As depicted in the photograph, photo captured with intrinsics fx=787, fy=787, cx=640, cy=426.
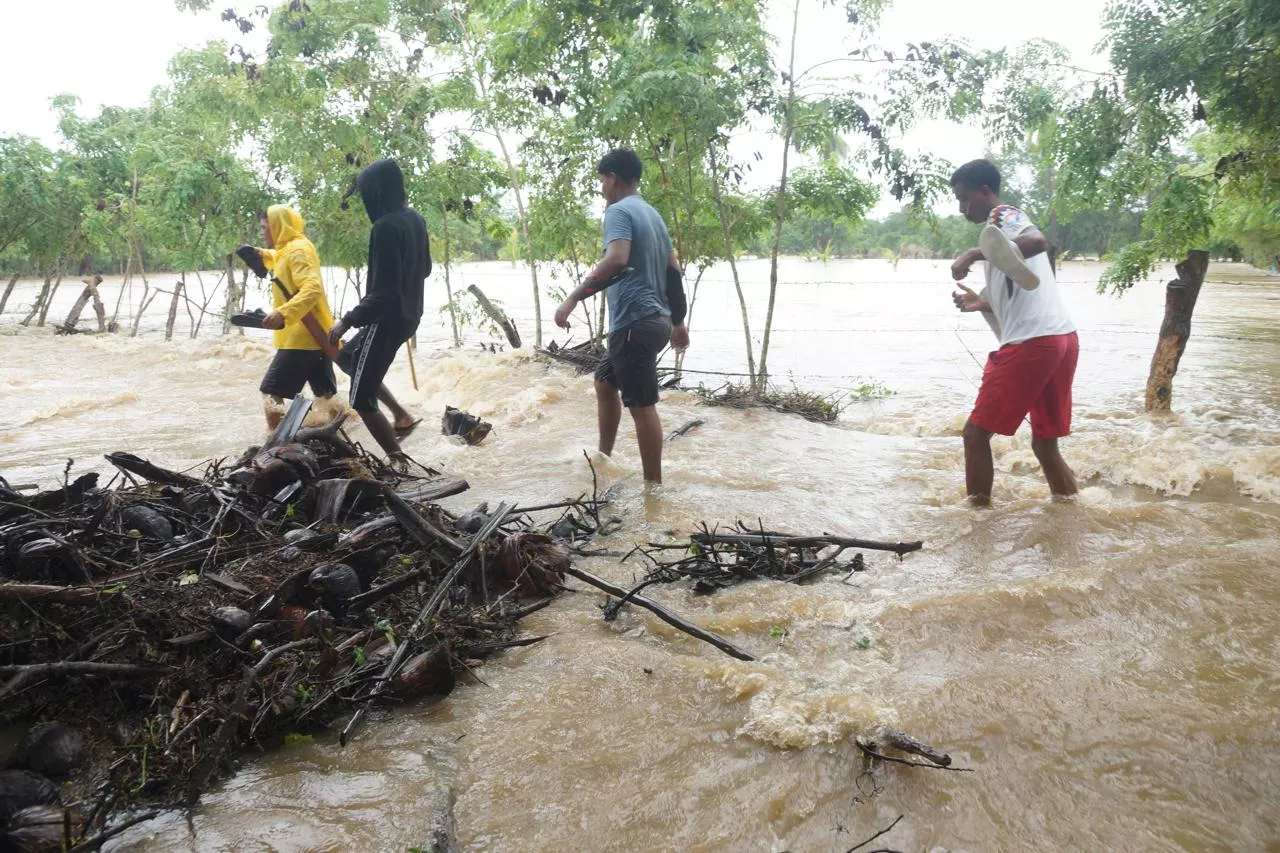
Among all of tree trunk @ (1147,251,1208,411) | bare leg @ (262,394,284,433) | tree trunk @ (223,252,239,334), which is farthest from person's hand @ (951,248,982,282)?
tree trunk @ (223,252,239,334)

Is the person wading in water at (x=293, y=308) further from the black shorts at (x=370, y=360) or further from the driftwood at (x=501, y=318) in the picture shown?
the driftwood at (x=501, y=318)

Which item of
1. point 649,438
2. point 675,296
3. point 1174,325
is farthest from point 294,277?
point 1174,325

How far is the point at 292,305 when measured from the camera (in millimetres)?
5602

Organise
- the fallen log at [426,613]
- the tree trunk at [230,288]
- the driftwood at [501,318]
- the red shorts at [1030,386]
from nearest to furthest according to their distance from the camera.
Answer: the fallen log at [426,613] < the red shorts at [1030,386] < the driftwood at [501,318] < the tree trunk at [230,288]

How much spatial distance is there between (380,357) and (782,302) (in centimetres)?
2305

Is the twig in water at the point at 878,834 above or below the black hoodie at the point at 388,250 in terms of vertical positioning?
below

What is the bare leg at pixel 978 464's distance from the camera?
14.8 feet

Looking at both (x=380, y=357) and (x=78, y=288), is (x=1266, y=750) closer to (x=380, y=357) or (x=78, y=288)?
(x=380, y=357)

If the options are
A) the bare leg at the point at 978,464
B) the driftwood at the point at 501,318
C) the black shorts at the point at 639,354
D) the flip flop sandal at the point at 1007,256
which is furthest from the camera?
the driftwood at the point at 501,318

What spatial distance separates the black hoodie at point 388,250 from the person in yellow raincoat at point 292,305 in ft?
2.30

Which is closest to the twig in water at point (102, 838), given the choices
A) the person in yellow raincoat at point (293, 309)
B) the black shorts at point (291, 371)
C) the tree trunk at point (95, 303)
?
the person in yellow raincoat at point (293, 309)

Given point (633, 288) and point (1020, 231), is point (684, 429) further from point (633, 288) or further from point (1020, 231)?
point (1020, 231)

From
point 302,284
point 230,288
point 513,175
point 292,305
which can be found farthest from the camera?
point 230,288

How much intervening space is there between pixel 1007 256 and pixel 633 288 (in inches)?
81.3
